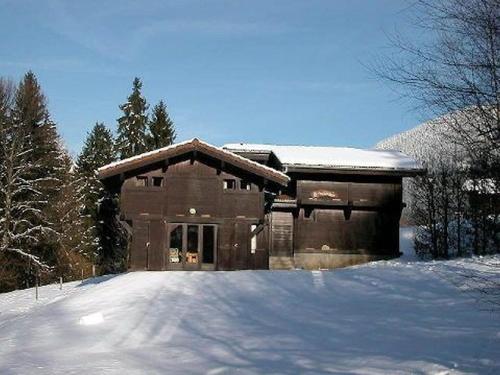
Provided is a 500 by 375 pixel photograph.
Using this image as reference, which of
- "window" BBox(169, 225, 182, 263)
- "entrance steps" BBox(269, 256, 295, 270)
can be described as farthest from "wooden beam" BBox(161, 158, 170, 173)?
"entrance steps" BBox(269, 256, 295, 270)

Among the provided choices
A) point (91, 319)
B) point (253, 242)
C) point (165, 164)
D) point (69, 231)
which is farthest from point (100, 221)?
point (91, 319)

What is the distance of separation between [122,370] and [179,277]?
9.82 metres

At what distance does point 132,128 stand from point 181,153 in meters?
23.1

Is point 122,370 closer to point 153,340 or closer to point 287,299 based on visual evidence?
point 153,340

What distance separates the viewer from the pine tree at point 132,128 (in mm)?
45406

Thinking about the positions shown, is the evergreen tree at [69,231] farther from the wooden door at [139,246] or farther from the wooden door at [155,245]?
the wooden door at [155,245]

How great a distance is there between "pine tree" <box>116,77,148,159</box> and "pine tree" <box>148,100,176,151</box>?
1.78 ft

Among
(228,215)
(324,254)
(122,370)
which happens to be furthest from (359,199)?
(122,370)

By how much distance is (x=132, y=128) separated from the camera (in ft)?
151

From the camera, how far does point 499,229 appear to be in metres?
7.33

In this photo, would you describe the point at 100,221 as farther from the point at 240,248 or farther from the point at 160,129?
the point at 240,248

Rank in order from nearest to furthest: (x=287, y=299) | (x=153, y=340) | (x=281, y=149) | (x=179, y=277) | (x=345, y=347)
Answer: (x=345, y=347) → (x=153, y=340) → (x=287, y=299) → (x=179, y=277) → (x=281, y=149)

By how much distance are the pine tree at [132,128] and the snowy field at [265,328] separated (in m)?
27.9

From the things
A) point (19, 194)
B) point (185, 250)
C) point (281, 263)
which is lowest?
point (281, 263)
